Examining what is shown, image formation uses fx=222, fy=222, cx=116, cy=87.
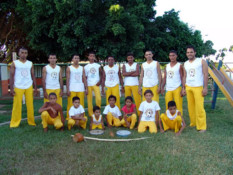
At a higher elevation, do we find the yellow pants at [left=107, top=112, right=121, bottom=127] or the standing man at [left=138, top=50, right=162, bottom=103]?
the standing man at [left=138, top=50, right=162, bottom=103]

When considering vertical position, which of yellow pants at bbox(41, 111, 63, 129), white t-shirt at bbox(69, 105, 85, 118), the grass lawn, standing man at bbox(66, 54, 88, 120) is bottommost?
the grass lawn

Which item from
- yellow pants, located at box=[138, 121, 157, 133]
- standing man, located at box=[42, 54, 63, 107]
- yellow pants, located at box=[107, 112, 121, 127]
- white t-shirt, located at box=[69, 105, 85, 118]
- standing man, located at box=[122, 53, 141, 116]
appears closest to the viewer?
yellow pants, located at box=[138, 121, 157, 133]

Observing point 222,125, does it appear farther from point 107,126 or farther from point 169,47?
point 169,47

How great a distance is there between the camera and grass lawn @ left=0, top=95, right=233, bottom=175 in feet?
10.4

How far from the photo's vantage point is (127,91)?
6.11m

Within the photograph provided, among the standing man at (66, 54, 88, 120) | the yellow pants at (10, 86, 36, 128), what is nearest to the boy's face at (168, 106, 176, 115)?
the standing man at (66, 54, 88, 120)

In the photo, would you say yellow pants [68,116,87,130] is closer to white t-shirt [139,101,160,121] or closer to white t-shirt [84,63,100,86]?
white t-shirt [84,63,100,86]

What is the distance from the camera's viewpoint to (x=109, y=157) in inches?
142

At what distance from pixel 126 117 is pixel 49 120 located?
1.88 metres

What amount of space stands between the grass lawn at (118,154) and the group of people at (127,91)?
0.38m

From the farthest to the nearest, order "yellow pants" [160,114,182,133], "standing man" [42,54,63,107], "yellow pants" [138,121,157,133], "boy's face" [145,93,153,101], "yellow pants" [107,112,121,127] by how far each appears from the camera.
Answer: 1. "standing man" [42,54,63,107]
2. "yellow pants" [107,112,121,127]
3. "boy's face" [145,93,153,101]
4. "yellow pants" [138,121,157,133]
5. "yellow pants" [160,114,182,133]

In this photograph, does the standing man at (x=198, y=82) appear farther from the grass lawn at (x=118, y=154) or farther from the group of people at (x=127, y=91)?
the grass lawn at (x=118, y=154)

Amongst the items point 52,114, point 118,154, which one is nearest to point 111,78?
point 52,114

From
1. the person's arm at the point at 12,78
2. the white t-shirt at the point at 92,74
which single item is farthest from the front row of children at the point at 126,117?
the person's arm at the point at 12,78
